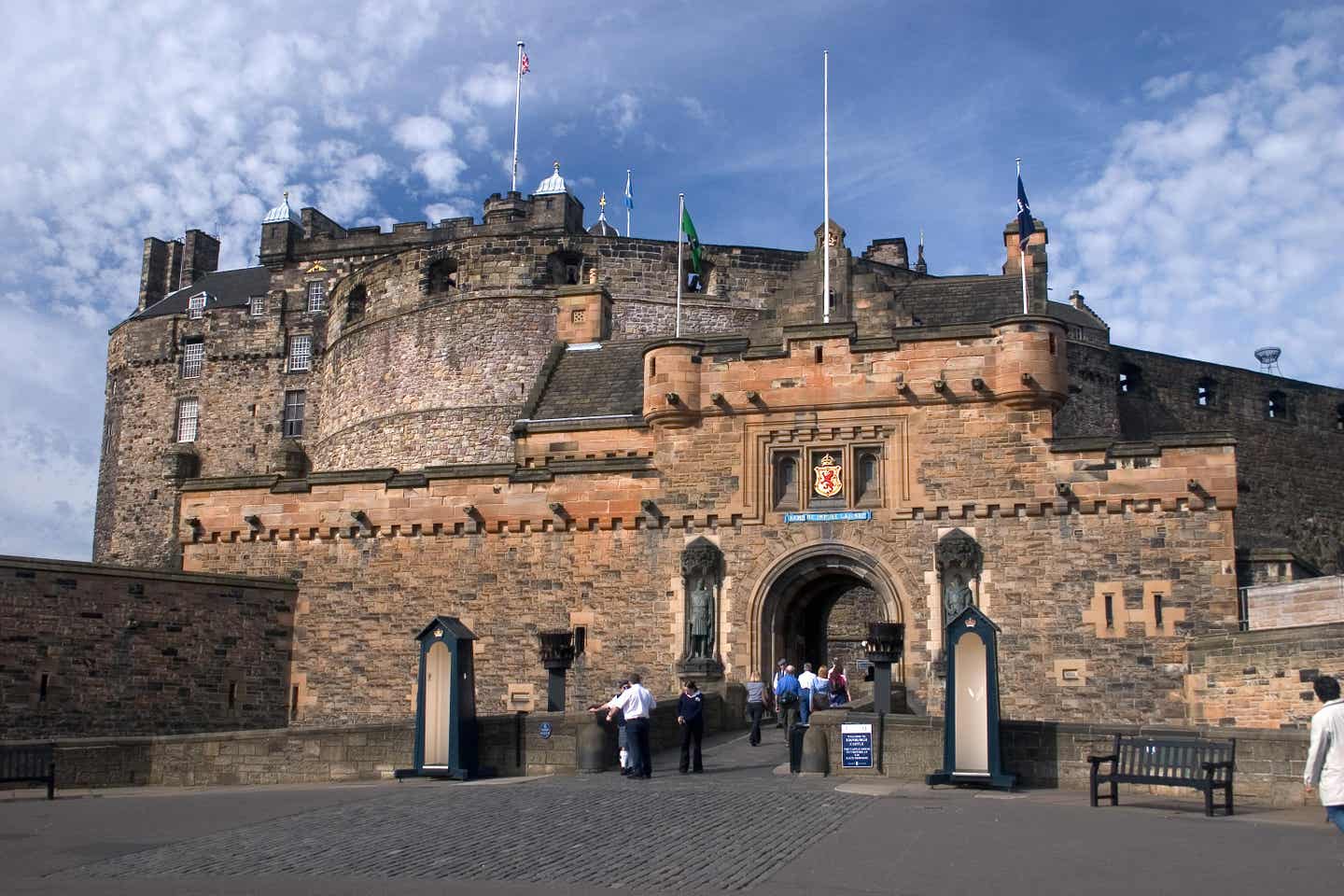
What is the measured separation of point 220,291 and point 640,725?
43248 millimetres

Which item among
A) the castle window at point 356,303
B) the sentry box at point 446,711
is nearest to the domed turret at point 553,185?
the castle window at point 356,303

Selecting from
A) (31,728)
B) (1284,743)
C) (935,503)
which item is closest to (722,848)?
(1284,743)

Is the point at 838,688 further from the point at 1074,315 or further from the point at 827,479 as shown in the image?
the point at 1074,315

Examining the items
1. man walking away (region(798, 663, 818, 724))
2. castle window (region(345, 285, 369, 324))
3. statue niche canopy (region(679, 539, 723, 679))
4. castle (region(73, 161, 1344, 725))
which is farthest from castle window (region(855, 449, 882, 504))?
castle window (region(345, 285, 369, 324))

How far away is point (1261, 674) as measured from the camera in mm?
20031

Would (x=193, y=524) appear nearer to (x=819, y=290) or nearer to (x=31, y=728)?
(x=31, y=728)

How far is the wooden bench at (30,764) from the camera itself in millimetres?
16578

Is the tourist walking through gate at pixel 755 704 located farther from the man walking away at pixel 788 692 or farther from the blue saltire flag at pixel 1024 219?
the blue saltire flag at pixel 1024 219

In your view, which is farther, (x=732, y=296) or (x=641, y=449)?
(x=732, y=296)

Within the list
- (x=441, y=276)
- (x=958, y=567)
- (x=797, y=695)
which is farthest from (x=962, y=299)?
(x=797, y=695)

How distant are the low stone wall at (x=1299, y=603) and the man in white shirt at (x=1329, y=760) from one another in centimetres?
1120

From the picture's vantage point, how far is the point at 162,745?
1867cm

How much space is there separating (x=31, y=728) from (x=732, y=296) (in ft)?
75.6

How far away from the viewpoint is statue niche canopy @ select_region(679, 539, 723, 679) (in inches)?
941
